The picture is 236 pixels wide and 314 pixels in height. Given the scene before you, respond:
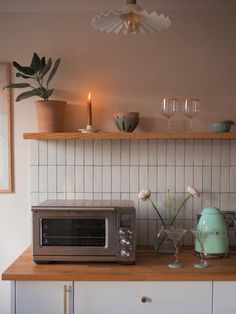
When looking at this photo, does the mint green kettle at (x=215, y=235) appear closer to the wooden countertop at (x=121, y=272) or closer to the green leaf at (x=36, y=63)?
the wooden countertop at (x=121, y=272)

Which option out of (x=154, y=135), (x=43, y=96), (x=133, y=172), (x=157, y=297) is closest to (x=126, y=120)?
(x=154, y=135)

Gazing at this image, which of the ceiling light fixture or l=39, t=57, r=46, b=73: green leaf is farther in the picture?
l=39, t=57, r=46, b=73: green leaf

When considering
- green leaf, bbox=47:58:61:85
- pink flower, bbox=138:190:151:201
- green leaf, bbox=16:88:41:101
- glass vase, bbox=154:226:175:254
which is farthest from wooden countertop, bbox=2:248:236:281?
green leaf, bbox=47:58:61:85

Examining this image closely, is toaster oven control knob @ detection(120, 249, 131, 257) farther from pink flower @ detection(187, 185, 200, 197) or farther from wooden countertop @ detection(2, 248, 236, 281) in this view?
pink flower @ detection(187, 185, 200, 197)

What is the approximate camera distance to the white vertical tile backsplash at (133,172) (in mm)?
2082

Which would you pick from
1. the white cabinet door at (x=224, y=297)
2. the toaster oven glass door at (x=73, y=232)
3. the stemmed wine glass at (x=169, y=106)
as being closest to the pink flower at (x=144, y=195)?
the toaster oven glass door at (x=73, y=232)

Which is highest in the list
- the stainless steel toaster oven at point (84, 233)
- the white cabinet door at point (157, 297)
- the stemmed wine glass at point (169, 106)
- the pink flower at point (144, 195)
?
the stemmed wine glass at point (169, 106)

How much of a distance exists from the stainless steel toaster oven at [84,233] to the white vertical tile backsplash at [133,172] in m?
0.36

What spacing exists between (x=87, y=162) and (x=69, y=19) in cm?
87

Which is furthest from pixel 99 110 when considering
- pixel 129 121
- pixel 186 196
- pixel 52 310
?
Result: pixel 52 310

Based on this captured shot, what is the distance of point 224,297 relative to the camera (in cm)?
158

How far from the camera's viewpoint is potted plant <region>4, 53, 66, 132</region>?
192cm

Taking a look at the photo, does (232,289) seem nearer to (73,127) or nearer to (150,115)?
(150,115)

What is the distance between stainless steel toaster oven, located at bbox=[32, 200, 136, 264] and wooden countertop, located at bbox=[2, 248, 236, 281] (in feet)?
0.15
